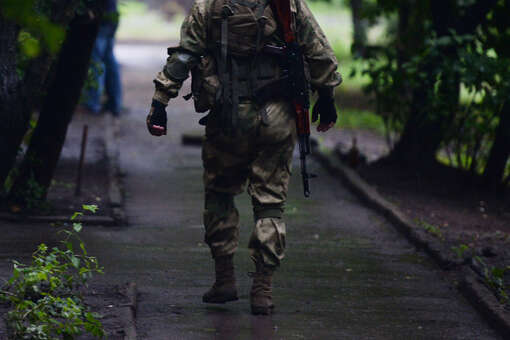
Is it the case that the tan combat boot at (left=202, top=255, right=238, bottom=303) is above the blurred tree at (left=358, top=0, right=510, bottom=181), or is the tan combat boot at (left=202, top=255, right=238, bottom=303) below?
below

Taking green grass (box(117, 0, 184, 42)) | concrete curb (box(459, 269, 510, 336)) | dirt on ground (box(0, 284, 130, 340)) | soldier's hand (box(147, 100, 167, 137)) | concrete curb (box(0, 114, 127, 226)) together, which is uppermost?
green grass (box(117, 0, 184, 42))

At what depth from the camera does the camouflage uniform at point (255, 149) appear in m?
5.47

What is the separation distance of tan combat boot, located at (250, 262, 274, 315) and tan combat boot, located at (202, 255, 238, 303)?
21 cm

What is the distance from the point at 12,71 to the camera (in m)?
7.25

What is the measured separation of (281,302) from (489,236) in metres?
2.87

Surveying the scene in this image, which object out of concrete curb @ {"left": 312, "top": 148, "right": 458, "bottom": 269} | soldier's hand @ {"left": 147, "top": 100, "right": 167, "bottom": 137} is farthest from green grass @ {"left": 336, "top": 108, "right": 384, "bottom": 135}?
soldier's hand @ {"left": 147, "top": 100, "right": 167, "bottom": 137}

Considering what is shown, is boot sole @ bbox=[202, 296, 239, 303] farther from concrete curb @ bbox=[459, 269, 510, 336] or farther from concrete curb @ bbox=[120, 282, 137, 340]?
concrete curb @ bbox=[459, 269, 510, 336]

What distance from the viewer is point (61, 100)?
8188 mm

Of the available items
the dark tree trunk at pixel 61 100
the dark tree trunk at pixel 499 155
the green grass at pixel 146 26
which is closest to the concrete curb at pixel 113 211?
the dark tree trunk at pixel 61 100

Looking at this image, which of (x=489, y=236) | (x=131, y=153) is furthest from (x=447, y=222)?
(x=131, y=153)

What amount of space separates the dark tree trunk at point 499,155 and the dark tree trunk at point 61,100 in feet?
13.4

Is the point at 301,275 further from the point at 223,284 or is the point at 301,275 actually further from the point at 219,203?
the point at 219,203

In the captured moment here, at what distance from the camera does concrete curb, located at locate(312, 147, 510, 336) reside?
5.66 meters

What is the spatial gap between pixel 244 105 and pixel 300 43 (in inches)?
18.7
